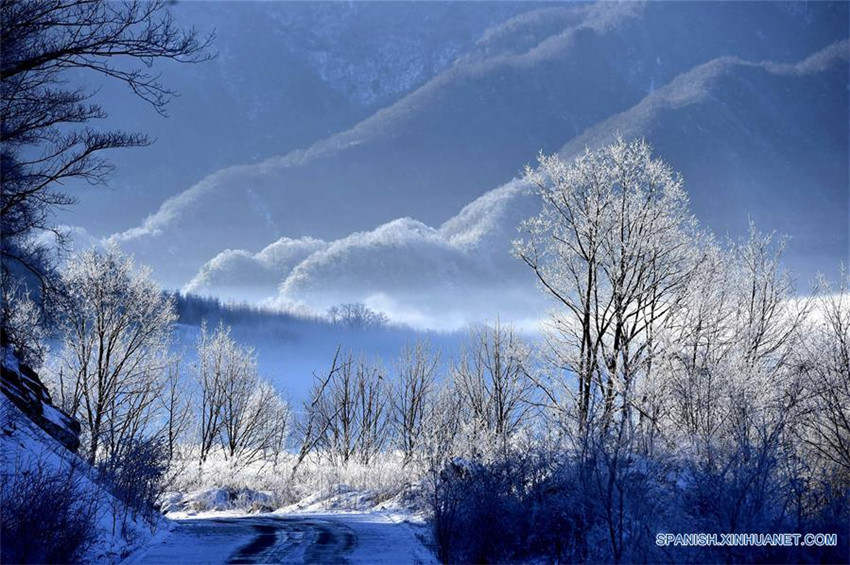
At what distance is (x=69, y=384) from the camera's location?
45.8 meters

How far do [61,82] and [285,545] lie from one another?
1065cm

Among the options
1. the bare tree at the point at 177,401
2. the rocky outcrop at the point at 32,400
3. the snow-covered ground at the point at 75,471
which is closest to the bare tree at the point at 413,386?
the bare tree at the point at 177,401

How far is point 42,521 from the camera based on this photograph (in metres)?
11.6

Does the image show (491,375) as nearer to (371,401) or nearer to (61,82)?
(371,401)

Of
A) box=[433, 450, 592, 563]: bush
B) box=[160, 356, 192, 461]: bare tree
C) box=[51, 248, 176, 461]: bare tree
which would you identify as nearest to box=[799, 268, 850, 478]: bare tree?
box=[433, 450, 592, 563]: bush

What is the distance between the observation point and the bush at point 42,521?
11.1 meters

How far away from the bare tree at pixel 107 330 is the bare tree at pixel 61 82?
70.4 feet

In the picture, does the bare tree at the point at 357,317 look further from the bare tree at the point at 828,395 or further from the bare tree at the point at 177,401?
the bare tree at the point at 828,395

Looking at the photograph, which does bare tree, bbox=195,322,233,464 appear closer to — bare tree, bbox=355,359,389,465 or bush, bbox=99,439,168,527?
bare tree, bbox=355,359,389,465

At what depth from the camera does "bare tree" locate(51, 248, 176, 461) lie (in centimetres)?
4178

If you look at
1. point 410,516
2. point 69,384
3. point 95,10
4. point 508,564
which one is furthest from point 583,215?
point 69,384

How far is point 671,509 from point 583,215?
1428 cm

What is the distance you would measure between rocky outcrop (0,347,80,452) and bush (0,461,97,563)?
5707 mm

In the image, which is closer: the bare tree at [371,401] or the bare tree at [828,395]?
the bare tree at [828,395]
